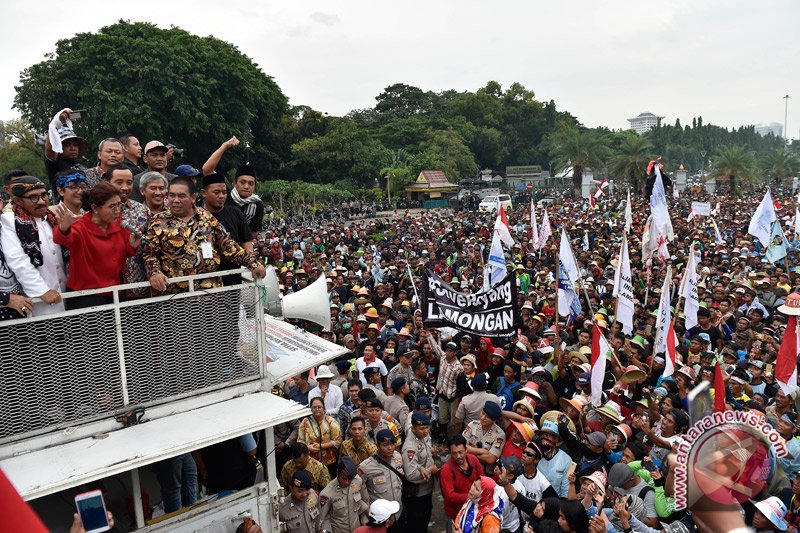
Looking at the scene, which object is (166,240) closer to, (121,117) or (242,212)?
(242,212)

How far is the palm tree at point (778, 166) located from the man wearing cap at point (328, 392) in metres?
64.1

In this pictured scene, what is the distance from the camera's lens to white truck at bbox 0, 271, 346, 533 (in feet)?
12.4

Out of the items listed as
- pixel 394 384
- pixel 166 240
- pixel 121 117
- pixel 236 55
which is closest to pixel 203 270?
pixel 166 240

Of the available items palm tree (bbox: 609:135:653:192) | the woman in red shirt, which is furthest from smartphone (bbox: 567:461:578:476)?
palm tree (bbox: 609:135:653:192)

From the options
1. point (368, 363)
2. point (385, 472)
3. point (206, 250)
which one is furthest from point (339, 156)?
point (206, 250)

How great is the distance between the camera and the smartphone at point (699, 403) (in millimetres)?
2264

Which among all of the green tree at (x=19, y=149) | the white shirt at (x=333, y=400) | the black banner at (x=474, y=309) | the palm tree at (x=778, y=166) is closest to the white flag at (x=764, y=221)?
the black banner at (x=474, y=309)

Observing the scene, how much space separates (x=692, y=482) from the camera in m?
2.17

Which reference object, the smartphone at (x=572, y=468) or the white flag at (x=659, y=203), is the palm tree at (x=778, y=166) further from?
the smartphone at (x=572, y=468)

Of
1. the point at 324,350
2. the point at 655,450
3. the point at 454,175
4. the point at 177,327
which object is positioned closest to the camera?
the point at 177,327

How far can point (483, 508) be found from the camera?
4871 millimetres

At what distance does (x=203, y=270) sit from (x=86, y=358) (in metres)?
1.01

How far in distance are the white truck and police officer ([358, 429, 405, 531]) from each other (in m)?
1.30

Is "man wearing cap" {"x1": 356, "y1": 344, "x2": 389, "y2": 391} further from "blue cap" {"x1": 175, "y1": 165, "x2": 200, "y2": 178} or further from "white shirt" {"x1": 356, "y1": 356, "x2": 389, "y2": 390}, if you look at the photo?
"blue cap" {"x1": 175, "y1": 165, "x2": 200, "y2": 178}
